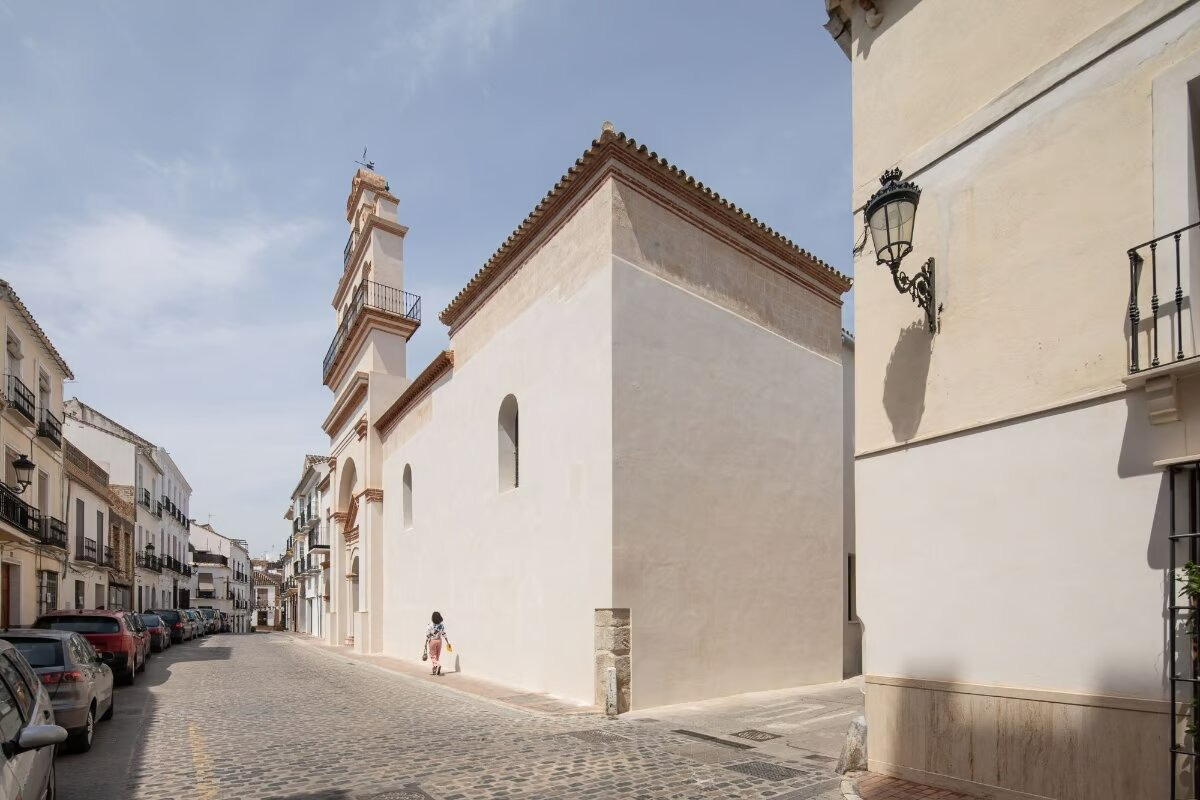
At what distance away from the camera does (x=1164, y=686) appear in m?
4.56

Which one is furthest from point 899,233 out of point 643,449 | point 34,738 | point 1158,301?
point 34,738

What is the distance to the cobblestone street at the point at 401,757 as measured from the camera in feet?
20.9

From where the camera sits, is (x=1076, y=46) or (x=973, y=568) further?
(x=973, y=568)

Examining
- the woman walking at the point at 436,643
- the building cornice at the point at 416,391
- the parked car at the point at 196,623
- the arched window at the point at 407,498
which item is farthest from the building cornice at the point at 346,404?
the parked car at the point at 196,623

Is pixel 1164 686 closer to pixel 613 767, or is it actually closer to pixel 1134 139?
pixel 1134 139

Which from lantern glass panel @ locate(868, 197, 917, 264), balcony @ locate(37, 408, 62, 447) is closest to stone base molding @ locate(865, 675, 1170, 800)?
lantern glass panel @ locate(868, 197, 917, 264)

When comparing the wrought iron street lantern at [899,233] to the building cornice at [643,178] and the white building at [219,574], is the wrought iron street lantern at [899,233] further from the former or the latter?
the white building at [219,574]

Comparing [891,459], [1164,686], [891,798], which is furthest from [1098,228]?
[891,798]

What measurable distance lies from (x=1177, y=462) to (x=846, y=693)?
28.2 feet

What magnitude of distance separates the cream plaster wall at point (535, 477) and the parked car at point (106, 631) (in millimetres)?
5758

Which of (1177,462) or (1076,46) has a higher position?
(1076,46)

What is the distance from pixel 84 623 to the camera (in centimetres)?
1396

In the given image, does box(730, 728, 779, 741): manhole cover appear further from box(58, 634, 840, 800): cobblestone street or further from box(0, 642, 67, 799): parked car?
box(0, 642, 67, 799): parked car

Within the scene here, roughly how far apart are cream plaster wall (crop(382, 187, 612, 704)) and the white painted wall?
445cm
